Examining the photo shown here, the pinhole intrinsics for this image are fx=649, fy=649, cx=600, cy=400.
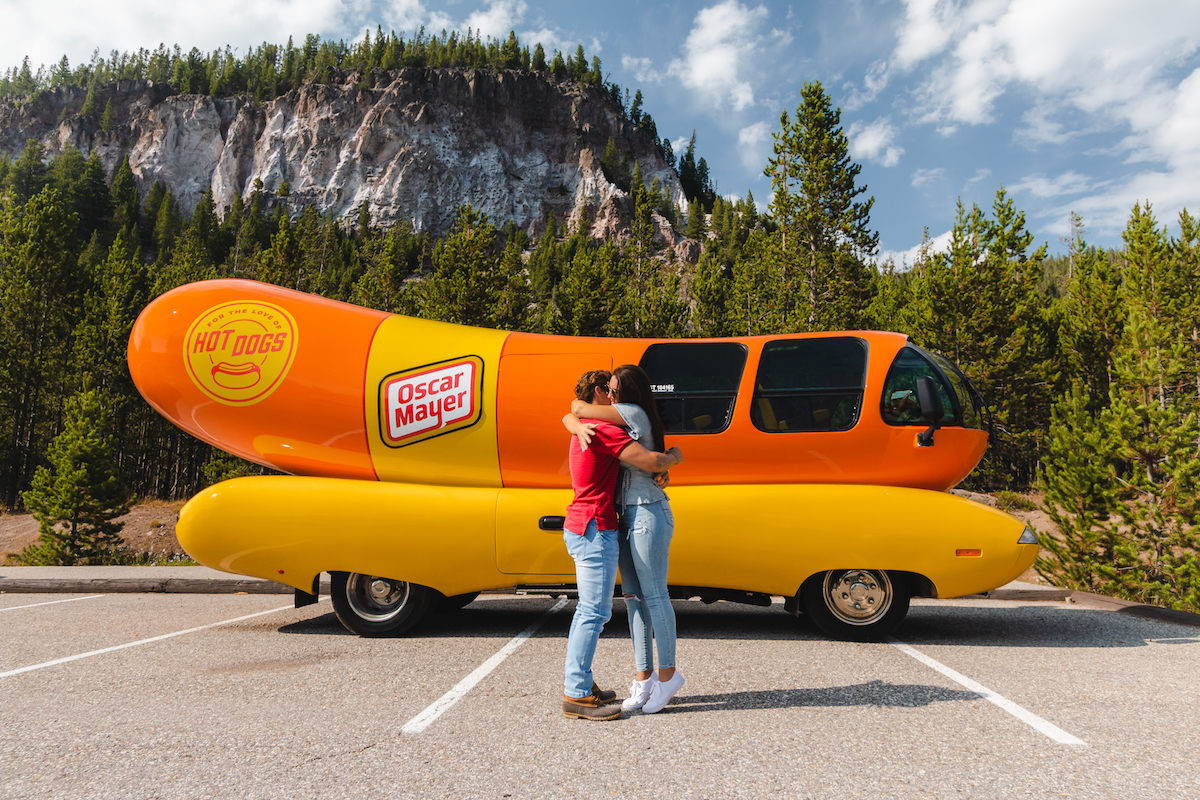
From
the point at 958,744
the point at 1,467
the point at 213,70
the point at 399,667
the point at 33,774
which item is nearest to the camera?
the point at 33,774

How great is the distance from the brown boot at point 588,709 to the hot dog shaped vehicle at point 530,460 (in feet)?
6.91

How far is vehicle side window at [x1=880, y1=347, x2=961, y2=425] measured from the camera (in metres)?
5.60

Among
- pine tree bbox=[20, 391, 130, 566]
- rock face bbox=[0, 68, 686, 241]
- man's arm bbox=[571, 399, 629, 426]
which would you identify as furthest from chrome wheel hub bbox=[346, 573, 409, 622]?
rock face bbox=[0, 68, 686, 241]

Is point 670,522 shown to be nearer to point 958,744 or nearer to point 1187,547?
point 958,744

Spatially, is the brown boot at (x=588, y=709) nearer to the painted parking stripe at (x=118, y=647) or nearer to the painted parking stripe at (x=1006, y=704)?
the painted parking stripe at (x=1006, y=704)

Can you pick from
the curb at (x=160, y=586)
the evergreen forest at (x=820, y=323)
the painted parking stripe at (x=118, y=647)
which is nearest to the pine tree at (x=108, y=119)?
the evergreen forest at (x=820, y=323)

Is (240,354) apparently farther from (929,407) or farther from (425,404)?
(929,407)

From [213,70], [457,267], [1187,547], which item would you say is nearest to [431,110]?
[213,70]

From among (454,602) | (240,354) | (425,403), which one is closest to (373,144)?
(240,354)

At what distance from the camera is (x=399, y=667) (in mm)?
4648

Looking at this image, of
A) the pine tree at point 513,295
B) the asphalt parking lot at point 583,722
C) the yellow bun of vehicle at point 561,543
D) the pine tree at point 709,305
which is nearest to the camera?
the asphalt parking lot at point 583,722

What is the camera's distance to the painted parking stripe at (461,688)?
342 cm

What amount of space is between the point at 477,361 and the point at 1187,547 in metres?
18.1

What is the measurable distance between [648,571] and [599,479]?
0.55 meters
